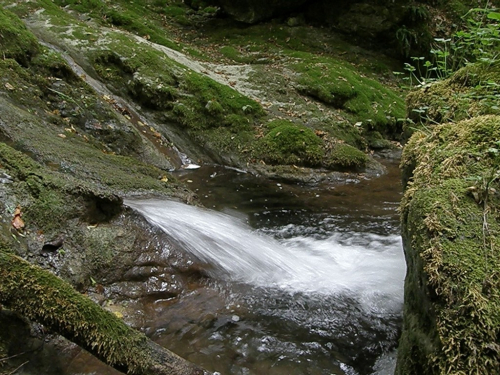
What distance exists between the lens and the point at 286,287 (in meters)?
4.29

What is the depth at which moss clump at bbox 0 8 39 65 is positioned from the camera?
7242 mm

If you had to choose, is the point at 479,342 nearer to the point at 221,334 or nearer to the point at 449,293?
the point at 449,293

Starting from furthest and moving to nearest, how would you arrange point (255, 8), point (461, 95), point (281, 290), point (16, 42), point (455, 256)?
point (255, 8) < point (16, 42) < point (281, 290) < point (461, 95) < point (455, 256)

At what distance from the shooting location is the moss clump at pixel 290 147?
8656 millimetres

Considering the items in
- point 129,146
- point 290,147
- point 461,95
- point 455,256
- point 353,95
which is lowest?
point 290,147

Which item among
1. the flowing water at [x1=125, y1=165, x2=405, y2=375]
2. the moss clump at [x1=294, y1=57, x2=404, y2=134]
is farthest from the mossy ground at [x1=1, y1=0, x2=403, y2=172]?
the flowing water at [x1=125, y1=165, x2=405, y2=375]

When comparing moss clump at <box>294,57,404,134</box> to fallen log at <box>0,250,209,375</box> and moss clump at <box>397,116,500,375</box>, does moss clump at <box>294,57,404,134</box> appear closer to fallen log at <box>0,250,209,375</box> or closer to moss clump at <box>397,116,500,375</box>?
moss clump at <box>397,116,500,375</box>

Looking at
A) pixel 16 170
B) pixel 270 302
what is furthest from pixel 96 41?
pixel 270 302

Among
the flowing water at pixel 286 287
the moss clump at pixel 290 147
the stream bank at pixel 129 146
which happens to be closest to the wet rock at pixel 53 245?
the stream bank at pixel 129 146

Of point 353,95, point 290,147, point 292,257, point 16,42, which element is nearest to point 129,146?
point 16,42

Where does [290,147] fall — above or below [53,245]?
below

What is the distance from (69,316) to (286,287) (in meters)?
2.39

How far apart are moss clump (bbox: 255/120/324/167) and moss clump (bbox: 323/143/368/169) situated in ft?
0.74

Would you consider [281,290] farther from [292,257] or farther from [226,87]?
[226,87]
